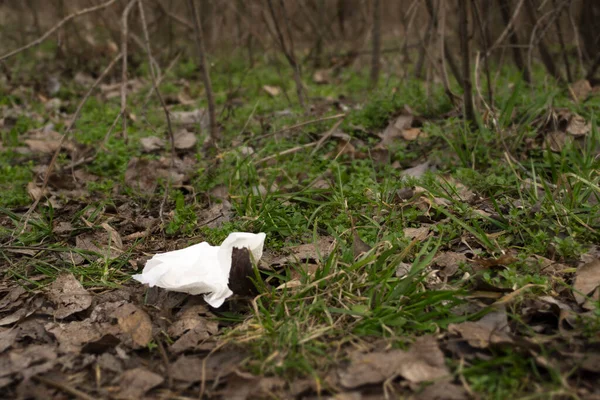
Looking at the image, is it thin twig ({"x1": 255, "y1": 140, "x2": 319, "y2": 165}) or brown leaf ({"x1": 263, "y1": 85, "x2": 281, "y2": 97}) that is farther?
brown leaf ({"x1": 263, "y1": 85, "x2": 281, "y2": 97})

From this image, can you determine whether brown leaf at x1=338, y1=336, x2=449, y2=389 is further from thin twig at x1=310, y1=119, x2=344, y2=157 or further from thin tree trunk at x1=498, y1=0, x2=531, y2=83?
thin tree trunk at x1=498, y1=0, x2=531, y2=83

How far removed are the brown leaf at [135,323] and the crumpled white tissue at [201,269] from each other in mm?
129

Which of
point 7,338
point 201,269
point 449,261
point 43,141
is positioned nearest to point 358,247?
point 449,261

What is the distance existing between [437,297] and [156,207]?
1737 mm

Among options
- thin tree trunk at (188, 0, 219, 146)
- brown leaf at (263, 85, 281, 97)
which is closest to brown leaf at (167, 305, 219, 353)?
thin tree trunk at (188, 0, 219, 146)

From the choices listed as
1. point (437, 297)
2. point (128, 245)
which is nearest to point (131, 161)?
point (128, 245)

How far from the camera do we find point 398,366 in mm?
1858

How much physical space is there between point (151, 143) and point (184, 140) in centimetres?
22

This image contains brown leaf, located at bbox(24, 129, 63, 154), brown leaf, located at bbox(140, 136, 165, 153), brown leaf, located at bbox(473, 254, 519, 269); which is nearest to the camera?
brown leaf, located at bbox(473, 254, 519, 269)

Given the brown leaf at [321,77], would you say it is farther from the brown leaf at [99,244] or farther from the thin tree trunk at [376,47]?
the brown leaf at [99,244]

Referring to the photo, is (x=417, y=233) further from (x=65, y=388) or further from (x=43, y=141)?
(x=43, y=141)

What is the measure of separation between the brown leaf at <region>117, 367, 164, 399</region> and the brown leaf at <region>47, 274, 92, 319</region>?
518 millimetres


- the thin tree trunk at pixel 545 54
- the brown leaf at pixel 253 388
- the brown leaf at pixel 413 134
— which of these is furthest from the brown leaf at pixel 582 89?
Answer: the brown leaf at pixel 253 388

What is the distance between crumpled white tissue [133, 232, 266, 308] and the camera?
2277mm
